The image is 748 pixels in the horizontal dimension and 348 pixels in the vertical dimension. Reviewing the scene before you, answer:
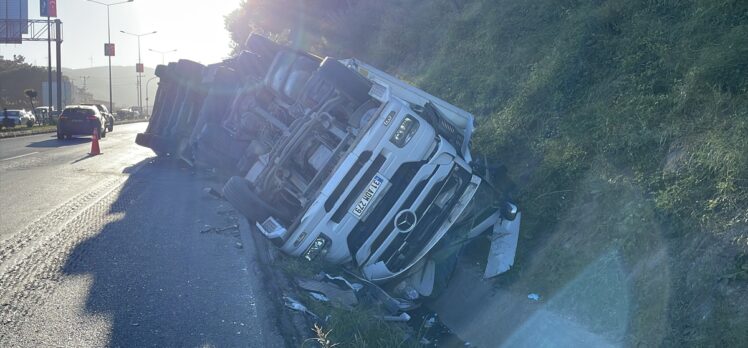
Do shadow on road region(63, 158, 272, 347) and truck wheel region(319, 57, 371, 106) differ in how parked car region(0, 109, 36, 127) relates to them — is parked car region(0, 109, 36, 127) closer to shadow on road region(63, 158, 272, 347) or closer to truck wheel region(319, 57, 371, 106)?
shadow on road region(63, 158, 272, 347)

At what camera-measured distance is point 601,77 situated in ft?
30.2

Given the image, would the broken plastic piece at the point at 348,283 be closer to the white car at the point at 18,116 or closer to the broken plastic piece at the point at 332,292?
the broken plastic piece at the point at 332,292

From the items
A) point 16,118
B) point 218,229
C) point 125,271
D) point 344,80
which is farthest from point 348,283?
point 16,118

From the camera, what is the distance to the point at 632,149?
707 cm

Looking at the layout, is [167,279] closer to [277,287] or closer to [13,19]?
[277,287]

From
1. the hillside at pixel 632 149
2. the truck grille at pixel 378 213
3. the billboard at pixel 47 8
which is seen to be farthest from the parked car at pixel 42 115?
the truck grille at pixel 378 213

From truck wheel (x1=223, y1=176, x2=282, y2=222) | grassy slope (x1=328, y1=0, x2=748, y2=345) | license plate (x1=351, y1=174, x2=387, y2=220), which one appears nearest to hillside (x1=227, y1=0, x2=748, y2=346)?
grassy slope (x1=328, y1=0, x2=748, y2=345)

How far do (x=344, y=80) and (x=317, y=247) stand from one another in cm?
225

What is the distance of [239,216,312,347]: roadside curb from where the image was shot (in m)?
5.66

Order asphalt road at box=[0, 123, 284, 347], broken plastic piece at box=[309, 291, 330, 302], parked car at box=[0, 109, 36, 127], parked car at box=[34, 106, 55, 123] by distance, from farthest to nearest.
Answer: parked car at box=[34, 106, 55, 123], parked car at box=[0, 109, 36, 127], broken plastic piece at box=[309, 291, 330, 302], asphalt road at box=[0, 123, 284, 347]

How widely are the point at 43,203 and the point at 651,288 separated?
30.6 feet

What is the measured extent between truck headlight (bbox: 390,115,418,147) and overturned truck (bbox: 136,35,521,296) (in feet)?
0.03

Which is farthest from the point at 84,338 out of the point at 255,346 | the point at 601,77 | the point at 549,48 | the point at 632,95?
the point at 549,48

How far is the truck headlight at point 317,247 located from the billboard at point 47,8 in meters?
43.5
